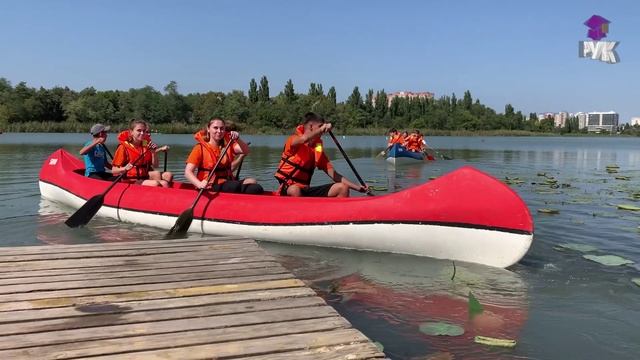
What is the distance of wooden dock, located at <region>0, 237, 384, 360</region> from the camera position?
2.33m

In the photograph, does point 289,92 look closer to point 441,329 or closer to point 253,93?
point 253,93

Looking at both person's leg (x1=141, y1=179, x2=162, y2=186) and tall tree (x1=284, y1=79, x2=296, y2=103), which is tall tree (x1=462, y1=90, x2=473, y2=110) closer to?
tall tree (x1=284, y1=79, x2=296, y2=103)

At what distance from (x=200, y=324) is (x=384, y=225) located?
3016 mm

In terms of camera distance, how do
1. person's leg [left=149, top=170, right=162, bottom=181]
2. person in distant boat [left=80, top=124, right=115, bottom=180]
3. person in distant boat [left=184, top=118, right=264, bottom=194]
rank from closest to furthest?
person in distant boat [left=184, top=118, right=264, bottom=194]
person's leg [left=149, top=170, right=162, bottom=181]
person in distant boat [left=80, top=124, right=115, bottom=180]

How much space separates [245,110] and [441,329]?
7667cm

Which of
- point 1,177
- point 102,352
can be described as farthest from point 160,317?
point 1,177

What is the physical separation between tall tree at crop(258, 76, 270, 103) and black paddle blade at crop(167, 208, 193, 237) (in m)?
84.0

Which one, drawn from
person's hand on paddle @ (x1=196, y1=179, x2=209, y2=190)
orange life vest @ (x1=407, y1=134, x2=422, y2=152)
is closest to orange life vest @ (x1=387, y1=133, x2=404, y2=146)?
orange life vest @ (x1=407, y1=134, x2=422, y2=152)

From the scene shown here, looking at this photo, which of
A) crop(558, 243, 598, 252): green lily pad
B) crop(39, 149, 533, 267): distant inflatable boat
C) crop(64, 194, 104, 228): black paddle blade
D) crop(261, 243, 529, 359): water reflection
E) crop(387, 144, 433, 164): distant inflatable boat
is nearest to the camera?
crop(261, 243, 529, 359): water reflection

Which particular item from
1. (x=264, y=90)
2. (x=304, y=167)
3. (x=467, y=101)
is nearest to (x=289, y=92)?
(x=264, y=90)

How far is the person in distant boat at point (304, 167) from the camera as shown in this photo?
6195 mm

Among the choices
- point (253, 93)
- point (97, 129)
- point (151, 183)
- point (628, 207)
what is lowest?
point (628, 207)

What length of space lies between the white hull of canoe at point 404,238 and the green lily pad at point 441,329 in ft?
4.79

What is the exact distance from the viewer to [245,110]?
78.5 m
